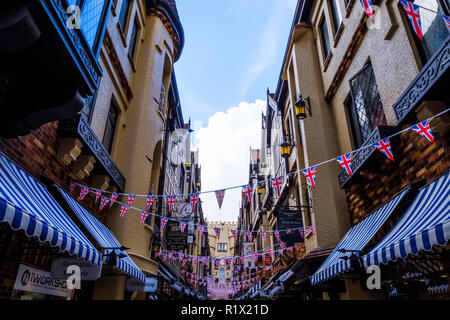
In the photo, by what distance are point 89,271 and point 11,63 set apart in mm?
4189

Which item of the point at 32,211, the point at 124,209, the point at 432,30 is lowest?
the point at 32,211

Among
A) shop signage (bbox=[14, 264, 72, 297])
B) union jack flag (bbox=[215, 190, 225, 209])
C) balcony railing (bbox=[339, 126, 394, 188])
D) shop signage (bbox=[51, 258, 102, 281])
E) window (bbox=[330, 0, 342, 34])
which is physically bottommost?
shop signage (bbox=[14, 264, 72, 297])

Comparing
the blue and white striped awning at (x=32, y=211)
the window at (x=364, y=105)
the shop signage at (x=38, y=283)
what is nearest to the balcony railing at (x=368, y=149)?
the window at (x=364, y=105)

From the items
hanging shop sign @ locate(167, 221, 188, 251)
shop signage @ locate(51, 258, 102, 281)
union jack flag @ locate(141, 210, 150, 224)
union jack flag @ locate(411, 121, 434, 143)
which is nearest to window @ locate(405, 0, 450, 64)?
union jack flag @ locate(411, 121, 434, 143)

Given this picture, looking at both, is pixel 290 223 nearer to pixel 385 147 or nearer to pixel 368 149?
pixel 368 149

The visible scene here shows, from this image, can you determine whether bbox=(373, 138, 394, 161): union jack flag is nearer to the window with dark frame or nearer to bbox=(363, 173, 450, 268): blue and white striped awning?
bbox=(363, 173, 450, 268): blue and white striped awning

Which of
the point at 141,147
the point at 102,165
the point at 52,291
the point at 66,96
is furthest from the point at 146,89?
the point at 52,291

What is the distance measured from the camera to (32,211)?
4.23 meters

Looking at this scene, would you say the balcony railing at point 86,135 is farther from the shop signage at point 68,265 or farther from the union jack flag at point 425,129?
the union jack flag at point 425,129

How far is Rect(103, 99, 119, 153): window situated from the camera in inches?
416

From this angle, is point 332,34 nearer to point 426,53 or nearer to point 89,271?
point 426,53

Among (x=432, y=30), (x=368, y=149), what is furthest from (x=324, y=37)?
(x=368, y=149)

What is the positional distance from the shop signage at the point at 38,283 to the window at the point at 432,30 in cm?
919

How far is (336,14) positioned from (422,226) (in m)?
10.2
